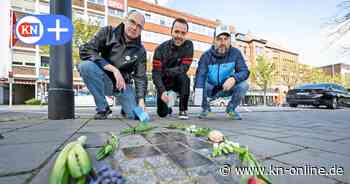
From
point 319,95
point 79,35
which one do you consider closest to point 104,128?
point 319,95

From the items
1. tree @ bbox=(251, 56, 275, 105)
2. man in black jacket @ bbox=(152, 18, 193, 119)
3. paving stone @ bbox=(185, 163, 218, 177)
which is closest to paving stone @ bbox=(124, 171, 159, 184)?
paving stone @ bbox=(185, 163, 218, 177)

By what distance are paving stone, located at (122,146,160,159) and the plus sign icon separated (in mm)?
1865

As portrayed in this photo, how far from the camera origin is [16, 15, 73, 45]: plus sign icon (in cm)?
220

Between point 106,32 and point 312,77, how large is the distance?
38.8 metres

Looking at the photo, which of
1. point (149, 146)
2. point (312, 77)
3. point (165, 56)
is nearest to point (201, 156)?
point (149, 146)

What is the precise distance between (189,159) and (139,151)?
0.24 m

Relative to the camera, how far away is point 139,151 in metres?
1.00

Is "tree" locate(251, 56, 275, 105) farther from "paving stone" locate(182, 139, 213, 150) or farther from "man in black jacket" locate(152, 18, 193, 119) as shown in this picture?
"paving stone" locate(182, 139, 213, 150)

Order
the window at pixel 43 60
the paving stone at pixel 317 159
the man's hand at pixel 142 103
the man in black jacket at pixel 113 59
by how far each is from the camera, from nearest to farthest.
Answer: the paving stone at pixel 317 159
the man's hand at pixel 142 103
the man in black jacket at pixel 113 59
the window at pixel 43 60

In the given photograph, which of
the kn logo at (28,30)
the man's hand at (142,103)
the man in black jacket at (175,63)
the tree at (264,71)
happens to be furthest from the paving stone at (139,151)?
the tree at (264,71)

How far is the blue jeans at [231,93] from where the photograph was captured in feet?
11.1

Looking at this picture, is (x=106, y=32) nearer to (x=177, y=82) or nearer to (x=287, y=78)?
(x=177, y=82)

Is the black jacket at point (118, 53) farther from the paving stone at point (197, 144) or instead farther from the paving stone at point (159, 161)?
the paving stone at point (159, 161)

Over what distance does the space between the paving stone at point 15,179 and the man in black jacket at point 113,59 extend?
5.72 feet
